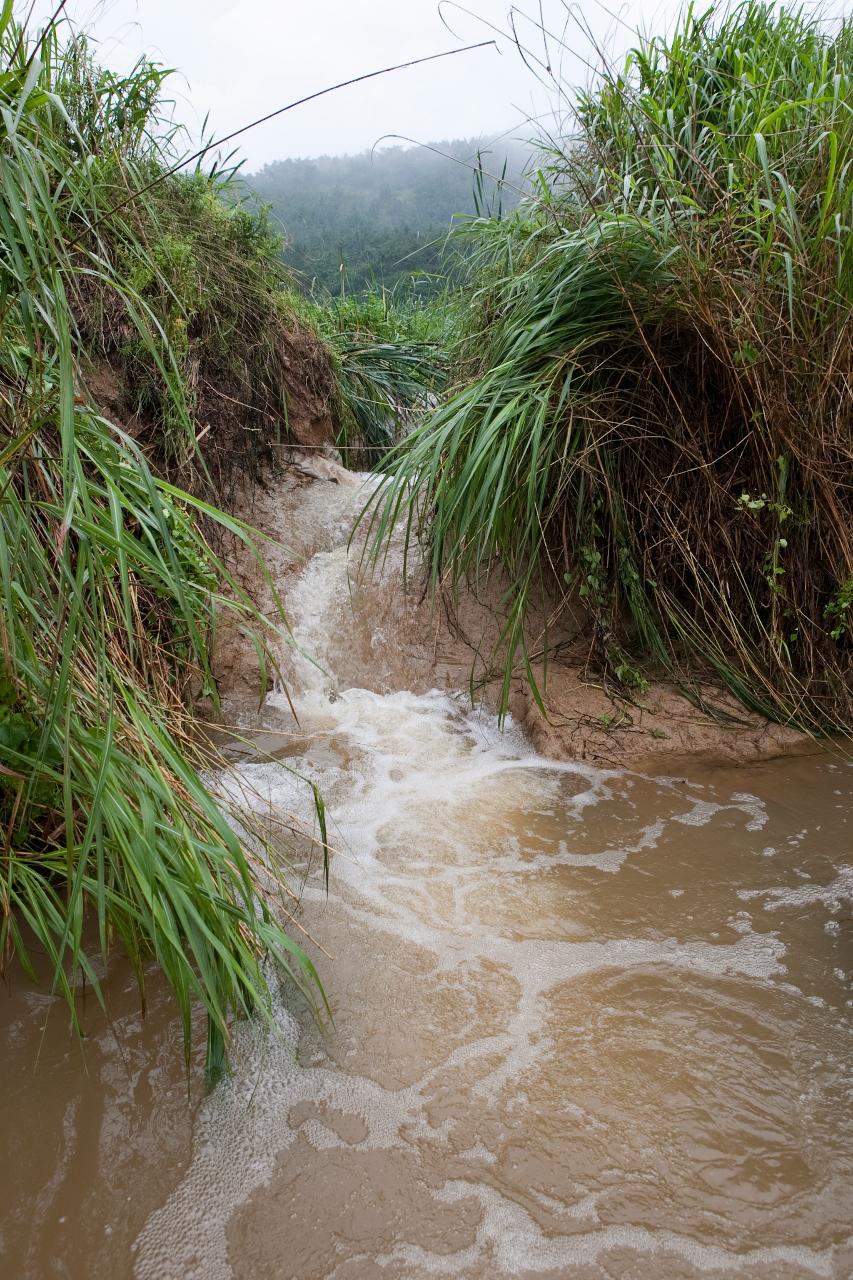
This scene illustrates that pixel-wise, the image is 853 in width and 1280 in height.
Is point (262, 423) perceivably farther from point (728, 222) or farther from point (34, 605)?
point (34, 605)

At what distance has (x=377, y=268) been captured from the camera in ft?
22.1

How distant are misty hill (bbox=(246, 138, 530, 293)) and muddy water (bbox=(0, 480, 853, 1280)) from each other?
2207 mm

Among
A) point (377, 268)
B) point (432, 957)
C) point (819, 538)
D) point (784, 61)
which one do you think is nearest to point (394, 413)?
point (377, 268)

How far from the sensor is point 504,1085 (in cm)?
160

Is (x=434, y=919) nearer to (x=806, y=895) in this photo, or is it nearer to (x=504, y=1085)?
(x=504, y=1085)

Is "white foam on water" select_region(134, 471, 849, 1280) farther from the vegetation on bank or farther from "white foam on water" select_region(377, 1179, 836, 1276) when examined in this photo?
the vegetation on bank

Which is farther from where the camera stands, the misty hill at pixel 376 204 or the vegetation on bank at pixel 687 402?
the misty hill at pixel 376 204

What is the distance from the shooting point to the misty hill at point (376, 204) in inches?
154

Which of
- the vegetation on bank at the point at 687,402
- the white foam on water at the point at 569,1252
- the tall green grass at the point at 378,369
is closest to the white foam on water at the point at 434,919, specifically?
the white foam on water at the point at 569,1252

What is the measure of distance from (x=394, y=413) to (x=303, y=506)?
1.40 meters

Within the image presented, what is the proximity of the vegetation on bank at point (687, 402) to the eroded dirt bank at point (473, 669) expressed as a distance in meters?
0.12

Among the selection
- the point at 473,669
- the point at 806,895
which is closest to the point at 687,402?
the point at 473,669

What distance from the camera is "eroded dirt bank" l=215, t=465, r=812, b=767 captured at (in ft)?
9.57

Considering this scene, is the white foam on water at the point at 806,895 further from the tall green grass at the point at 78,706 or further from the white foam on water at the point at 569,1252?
the tall green grass at the point at 78,706
